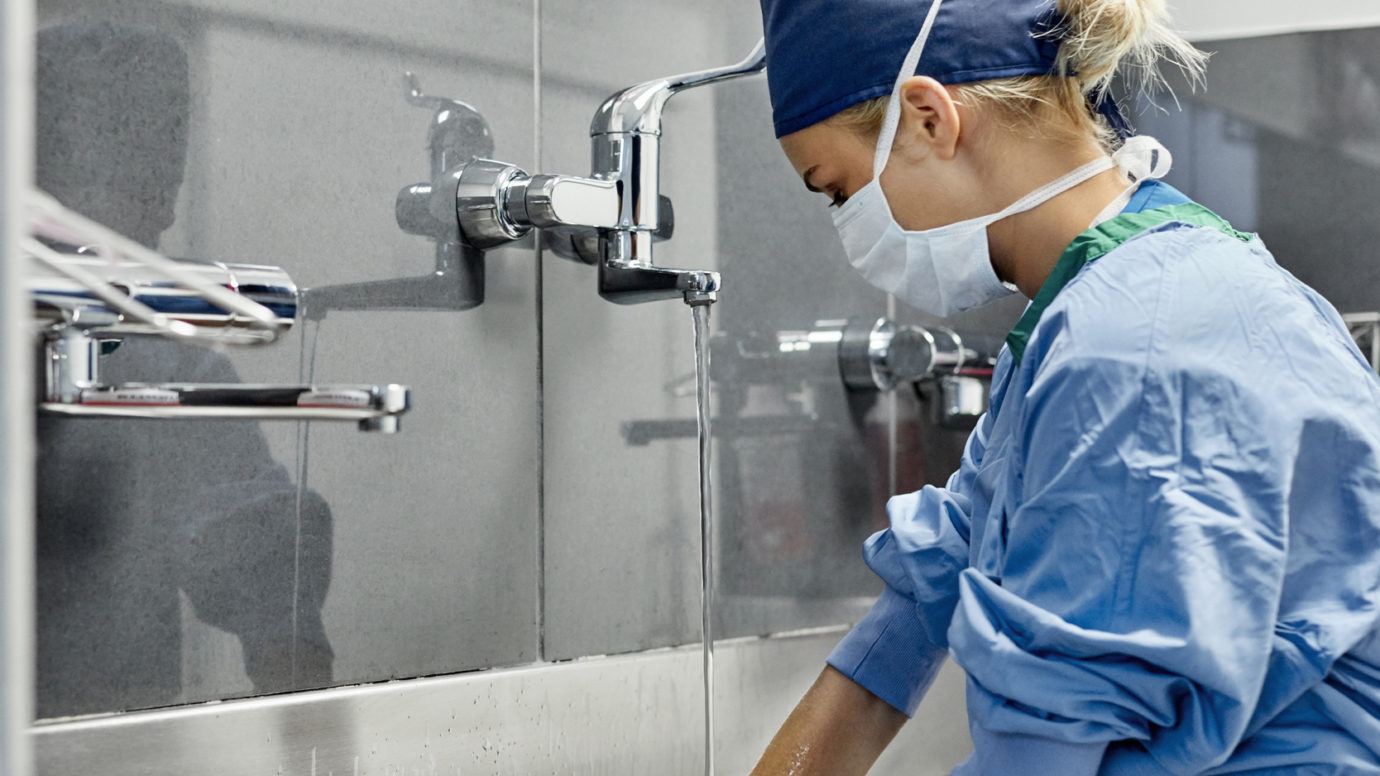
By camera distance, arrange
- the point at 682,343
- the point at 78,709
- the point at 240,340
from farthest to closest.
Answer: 1. the point at 682,343
2. the point at 78,709
3. the point at 240,340

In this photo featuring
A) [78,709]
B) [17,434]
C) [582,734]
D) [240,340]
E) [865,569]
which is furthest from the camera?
[865,569]

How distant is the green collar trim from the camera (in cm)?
69

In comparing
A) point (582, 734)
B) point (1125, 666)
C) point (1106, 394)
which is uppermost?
point (1106, 394)

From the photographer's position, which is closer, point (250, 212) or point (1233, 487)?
point (1233, 487)

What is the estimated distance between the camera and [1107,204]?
0.77m

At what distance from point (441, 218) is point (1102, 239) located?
1.46 ft

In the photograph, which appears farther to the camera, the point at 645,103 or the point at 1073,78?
the point at 645,103

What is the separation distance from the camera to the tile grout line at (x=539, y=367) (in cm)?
101

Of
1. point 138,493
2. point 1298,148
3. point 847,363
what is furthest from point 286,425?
point 1298,148

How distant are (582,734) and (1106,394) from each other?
1.78 feet

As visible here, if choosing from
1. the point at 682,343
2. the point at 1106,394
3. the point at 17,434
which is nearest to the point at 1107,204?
the point at 1106,394

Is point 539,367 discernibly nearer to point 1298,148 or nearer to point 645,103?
point 645,103

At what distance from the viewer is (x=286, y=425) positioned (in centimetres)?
84

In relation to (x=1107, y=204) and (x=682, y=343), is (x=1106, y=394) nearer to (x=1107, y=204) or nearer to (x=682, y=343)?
(x=1107, y=204)
